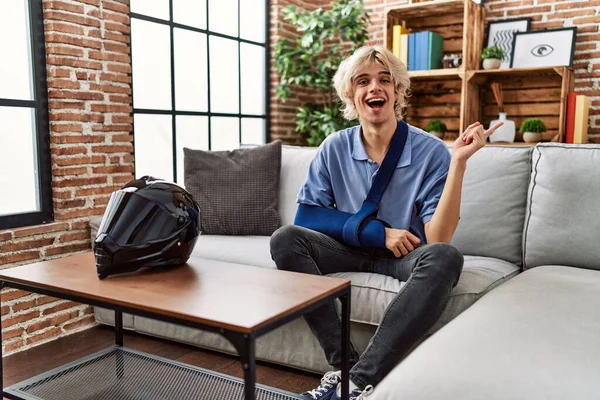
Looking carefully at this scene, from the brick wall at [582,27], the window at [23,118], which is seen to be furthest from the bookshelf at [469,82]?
the window at [23,118]

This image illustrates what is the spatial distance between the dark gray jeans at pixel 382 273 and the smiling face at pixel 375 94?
47cm

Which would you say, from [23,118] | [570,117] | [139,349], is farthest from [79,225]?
[570,117]

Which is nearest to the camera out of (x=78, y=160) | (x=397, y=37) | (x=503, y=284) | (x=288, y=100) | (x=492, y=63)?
(x=503, y=284)

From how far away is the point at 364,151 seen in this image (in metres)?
2.12

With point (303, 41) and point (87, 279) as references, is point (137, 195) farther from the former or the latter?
point (303, 41)

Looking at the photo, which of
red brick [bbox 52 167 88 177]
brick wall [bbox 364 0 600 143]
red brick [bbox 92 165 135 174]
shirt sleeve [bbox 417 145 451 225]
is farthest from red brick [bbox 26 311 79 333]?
brick wall [bbox 364 0 600 143]

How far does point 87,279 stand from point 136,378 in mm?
414

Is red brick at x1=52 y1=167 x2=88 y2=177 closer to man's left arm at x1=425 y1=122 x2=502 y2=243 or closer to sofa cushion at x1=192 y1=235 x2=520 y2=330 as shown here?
sofa cushion at x1=192 y1=235 x2=520 y2=330

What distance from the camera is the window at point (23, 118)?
2.55 m

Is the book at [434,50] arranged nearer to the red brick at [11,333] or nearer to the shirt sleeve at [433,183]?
the shirt sleeve at [433,183]

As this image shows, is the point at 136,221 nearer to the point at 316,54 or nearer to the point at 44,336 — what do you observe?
the point at 44,336

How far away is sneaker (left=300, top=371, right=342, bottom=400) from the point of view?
159 cm

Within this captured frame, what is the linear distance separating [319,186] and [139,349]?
102 centimetres

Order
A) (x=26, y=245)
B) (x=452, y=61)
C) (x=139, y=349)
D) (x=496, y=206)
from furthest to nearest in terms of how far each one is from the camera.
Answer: (x=452, y=61) < (x=26, y=245) < (x=139, y=349) < (x=496, y=206)
